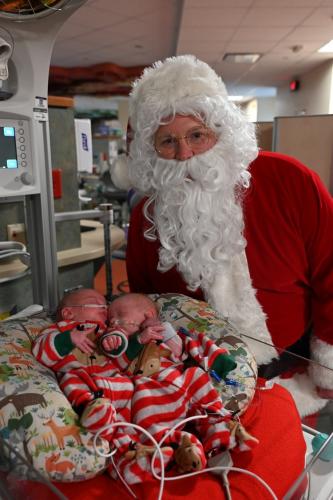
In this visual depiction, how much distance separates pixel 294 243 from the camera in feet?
4.29

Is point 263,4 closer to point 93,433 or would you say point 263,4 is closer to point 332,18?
point 332,18

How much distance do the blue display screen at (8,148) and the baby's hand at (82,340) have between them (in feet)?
1.68

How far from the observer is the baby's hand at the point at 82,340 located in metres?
1.01

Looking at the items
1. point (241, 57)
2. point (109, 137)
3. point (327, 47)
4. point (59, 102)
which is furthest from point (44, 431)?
point (109, 137)

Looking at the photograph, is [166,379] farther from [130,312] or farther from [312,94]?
[312,94]

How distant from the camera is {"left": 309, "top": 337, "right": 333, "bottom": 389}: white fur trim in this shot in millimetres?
1056

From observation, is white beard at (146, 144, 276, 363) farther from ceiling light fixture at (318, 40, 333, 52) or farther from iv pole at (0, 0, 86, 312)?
ceiling light fixture at (318, 40, 333, 52)

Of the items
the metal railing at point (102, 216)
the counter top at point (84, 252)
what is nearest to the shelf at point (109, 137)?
the counter top at point (84, 252)

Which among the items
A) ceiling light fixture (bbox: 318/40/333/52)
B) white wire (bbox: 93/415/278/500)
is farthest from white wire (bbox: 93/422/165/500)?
ceiling light fixture (bbox: 318/40/333/52)

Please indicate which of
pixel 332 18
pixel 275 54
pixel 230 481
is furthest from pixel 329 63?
pixel 230 481

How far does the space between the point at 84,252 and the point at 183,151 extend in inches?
31.0

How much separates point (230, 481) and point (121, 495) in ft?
0.67

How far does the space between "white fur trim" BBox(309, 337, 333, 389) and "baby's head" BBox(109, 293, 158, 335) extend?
17.7 inches

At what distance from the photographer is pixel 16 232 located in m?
1.68
